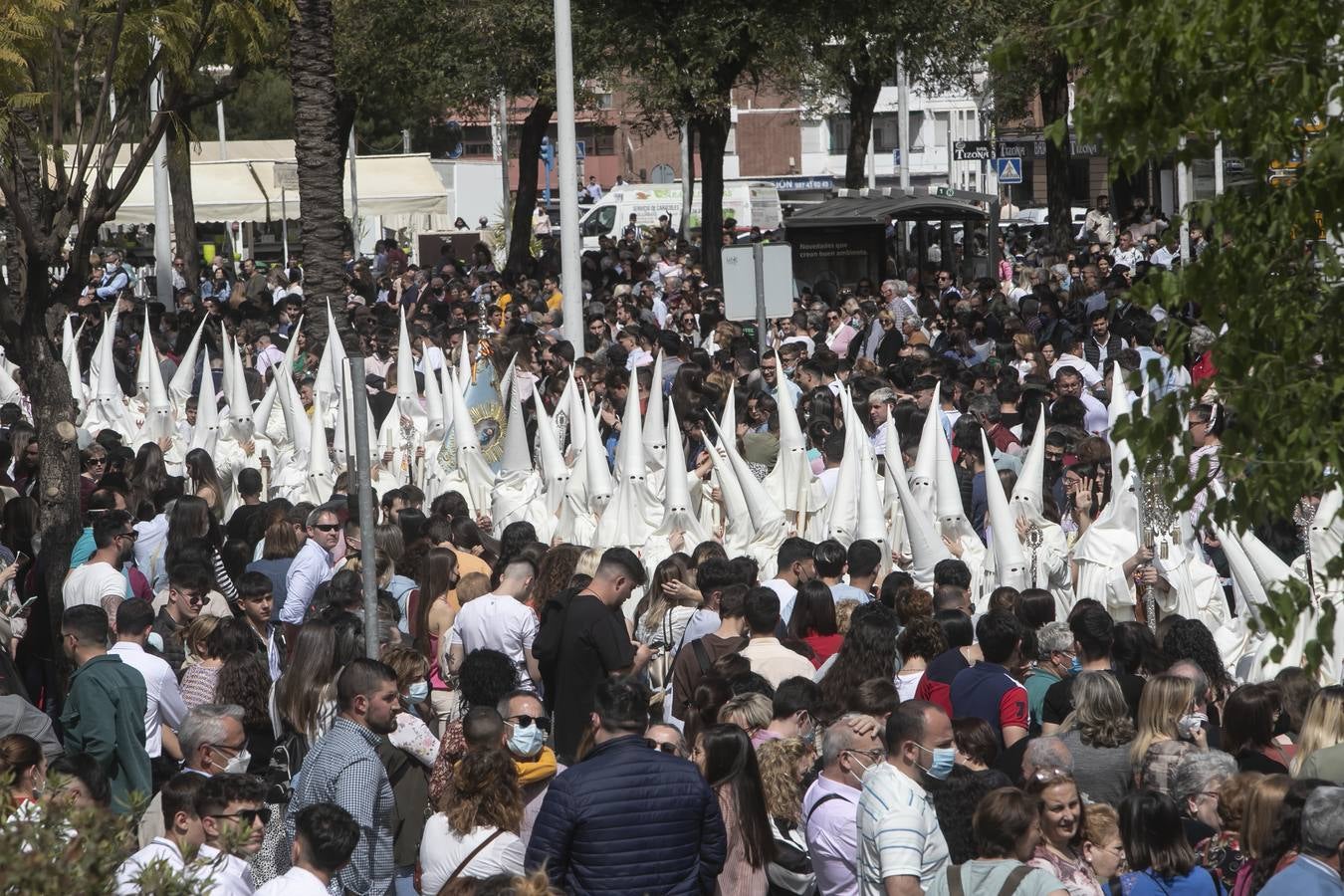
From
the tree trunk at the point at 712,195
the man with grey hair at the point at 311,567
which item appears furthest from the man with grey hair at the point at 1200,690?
the tree trunk at the point at 712,195

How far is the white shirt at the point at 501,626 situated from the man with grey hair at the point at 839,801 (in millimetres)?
2577

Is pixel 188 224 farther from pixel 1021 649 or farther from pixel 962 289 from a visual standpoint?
pixel 1021 649

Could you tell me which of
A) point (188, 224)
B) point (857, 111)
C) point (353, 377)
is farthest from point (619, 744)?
point (857, 111)

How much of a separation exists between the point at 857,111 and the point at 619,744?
36.2 m

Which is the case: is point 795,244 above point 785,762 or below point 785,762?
above

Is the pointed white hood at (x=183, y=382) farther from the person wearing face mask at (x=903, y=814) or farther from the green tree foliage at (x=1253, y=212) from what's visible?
the green tree foliage at (x=1253, y=212)

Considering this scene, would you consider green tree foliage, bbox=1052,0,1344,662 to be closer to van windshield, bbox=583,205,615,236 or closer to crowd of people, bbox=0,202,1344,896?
crowd of people, bbox=0,202,1344,896

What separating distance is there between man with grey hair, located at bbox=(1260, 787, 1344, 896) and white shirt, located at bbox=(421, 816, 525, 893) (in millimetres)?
2279

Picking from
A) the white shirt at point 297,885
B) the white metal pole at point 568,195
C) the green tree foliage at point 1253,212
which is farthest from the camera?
the white metal pole at point 568,195

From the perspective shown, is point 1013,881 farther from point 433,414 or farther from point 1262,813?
point 433,414

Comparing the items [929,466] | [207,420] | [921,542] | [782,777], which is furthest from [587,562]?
[207,420]

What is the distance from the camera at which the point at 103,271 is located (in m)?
30.2

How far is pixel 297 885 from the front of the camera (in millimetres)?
5848

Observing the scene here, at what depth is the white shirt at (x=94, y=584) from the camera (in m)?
9.85
